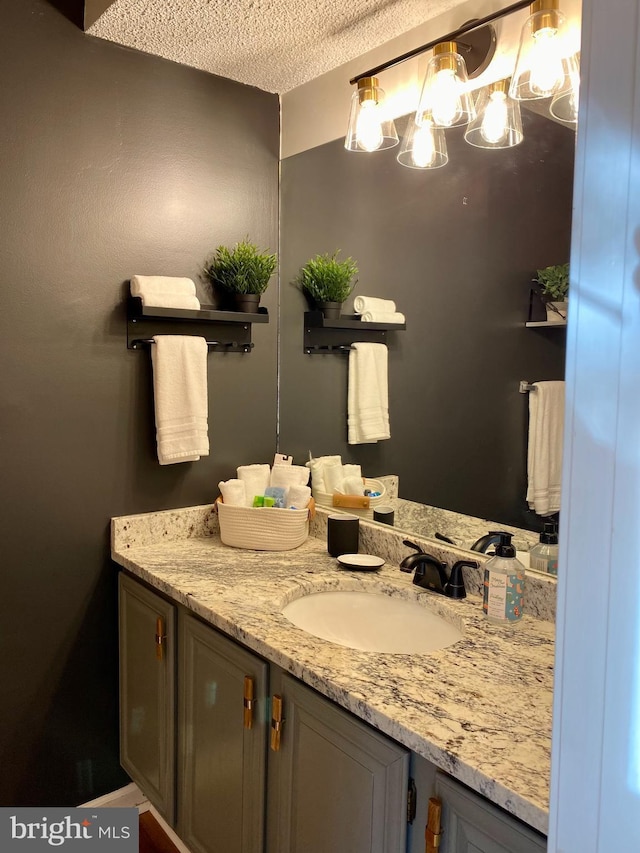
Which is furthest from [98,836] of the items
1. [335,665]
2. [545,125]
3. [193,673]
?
[545,125]

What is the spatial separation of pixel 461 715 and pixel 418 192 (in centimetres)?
136

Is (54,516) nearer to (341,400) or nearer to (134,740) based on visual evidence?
(134,740)

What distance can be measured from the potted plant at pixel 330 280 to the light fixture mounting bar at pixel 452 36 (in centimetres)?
51

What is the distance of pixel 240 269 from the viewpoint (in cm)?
216

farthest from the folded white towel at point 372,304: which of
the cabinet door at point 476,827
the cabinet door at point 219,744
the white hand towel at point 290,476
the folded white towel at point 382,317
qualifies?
the cabinet door at point 476,827

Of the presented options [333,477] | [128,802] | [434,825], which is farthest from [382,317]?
[128,802]

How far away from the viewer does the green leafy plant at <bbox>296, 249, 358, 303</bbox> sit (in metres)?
2.14

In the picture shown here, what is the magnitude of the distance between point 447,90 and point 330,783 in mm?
1605

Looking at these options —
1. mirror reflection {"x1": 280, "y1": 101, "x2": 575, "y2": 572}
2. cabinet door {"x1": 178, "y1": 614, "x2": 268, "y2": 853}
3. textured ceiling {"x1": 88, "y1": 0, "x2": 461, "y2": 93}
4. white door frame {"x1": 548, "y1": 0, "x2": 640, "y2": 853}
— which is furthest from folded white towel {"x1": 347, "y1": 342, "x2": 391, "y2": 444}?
white door frame {"x1": 548, "y1": 0, "x2": 640, "y2": 853}

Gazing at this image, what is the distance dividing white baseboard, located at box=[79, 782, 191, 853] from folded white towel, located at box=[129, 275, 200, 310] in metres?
1.50

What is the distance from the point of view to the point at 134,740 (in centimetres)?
203

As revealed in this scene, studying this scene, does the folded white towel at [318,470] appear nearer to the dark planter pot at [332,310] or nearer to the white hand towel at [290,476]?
the white hand towel at [290,476]

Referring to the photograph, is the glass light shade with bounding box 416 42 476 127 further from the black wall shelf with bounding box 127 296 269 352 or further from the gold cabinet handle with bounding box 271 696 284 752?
the gold cabinet handle with bounding box 271 696 284 752

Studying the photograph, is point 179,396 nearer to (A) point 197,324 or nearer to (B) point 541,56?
(A) point 197,324
